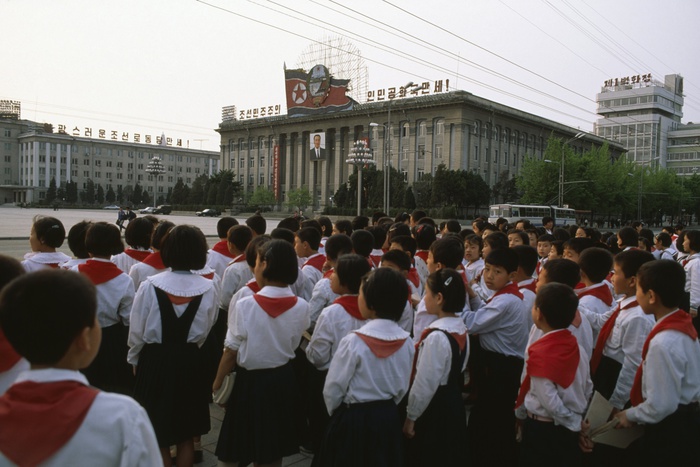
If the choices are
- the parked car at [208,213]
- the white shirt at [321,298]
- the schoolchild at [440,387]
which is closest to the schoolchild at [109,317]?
the white shirt at [321,298]

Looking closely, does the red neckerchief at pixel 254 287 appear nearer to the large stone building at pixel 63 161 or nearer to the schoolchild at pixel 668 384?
the schoolchild at pixel 668 384

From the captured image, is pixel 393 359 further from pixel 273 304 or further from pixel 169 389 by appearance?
pixel 169 389

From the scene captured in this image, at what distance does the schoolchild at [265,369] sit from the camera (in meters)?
3.28

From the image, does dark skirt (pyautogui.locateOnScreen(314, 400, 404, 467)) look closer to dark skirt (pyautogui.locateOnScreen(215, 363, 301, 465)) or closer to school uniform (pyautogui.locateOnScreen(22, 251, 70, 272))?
dark skirt (pyautogui.locateOnScreen(215, 363, 301, 465))

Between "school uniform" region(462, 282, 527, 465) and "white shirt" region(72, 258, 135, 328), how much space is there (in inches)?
101

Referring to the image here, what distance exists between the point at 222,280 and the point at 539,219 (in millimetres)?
41040

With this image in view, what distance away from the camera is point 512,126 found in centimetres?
6931

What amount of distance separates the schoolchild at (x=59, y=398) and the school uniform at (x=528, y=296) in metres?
3.26

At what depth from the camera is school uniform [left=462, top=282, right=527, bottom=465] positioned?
3.82 m

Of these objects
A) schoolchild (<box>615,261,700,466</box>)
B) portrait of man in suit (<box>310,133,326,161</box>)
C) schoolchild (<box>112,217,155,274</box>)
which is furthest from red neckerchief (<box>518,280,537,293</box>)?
portrait of man in suit (<box>310,133,326,161</box>)

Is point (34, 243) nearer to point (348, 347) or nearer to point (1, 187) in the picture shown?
point (348, 347)

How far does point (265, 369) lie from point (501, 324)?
6.06 ft

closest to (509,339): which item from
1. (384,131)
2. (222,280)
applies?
(222,280)

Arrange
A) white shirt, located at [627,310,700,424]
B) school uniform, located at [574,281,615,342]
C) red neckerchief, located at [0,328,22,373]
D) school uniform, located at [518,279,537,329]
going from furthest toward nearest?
school uniform, located at [574,281,615,342] → school uniform, located at [518,279,537,329] → white shirt, located at [627,310,700,424] → red neckerchief, located at [0,328,22,373]
